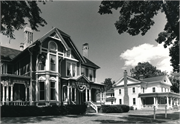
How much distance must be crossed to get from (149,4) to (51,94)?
14.6 metres

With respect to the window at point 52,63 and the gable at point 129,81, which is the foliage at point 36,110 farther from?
the gable at point 129,81

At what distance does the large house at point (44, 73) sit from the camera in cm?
2100

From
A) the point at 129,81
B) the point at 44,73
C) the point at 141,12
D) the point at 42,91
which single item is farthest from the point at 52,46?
the point at 129,81

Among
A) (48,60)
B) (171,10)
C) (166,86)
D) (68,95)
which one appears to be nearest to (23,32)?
(48,60)

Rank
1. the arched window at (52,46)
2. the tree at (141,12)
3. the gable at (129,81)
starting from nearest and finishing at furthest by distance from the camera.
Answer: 1. the tree at (141,12)
2. the arched window at (52,46)
3. the gable at (129,81)

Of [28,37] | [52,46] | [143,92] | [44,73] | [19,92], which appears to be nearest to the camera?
[44,73]

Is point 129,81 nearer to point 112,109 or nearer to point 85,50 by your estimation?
point 85,50

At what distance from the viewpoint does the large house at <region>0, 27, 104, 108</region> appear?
21.0 meters

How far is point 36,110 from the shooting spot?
18438 mm

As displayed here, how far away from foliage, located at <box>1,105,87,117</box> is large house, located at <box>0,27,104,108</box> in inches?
60.7

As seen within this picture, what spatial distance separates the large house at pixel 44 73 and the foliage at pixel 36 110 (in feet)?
5.06

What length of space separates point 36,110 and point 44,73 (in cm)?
466

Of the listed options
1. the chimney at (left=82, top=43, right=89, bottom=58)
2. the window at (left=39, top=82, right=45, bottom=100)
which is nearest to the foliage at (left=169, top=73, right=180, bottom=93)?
the chimney at (left=82, top=43, right=89, bottom=58)

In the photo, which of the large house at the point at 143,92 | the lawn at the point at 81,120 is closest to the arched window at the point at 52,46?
the lawn at the point at 81,120
